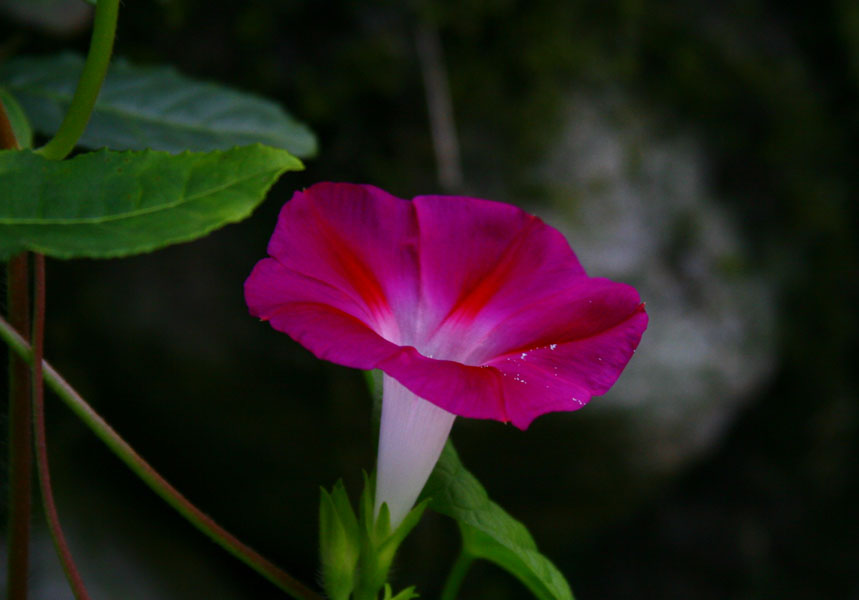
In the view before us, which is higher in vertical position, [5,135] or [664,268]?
[664,268]

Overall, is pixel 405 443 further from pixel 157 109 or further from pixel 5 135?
pixel 157 109

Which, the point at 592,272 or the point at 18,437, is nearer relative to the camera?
the point at 18,437

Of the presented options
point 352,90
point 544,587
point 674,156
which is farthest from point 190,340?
point 544,587

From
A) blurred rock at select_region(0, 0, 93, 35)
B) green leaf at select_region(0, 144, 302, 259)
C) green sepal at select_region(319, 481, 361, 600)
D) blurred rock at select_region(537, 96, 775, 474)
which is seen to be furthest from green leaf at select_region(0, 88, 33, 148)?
blurred rock at select_region(537, 96, 775, 474)

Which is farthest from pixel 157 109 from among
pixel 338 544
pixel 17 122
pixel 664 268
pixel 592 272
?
pixel 664 268

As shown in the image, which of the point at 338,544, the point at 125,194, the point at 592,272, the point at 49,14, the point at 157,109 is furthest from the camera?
the point at 592,272

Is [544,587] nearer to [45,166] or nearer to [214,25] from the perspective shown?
[45,166]

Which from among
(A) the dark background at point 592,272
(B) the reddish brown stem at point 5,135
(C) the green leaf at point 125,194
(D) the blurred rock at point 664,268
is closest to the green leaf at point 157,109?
(B) the reddish brown stem at point 5,135
